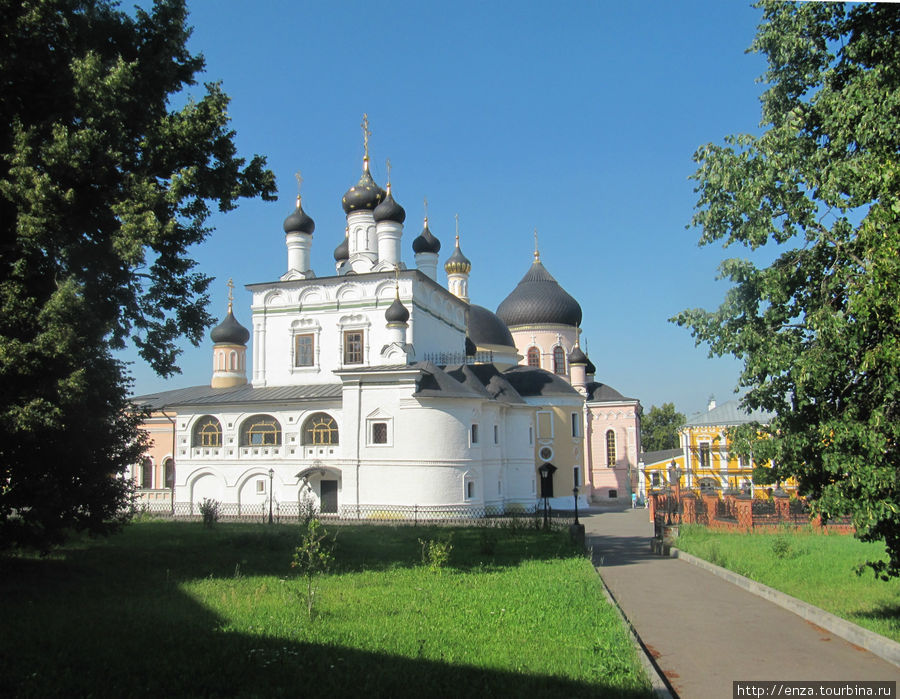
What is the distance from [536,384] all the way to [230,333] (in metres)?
15.9

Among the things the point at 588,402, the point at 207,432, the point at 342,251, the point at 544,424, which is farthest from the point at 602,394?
the point at 207,432

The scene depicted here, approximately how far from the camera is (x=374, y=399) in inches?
1056

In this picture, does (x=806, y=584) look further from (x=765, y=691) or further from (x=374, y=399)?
(x=374, y=399)

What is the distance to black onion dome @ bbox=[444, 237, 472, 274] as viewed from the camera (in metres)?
42.4

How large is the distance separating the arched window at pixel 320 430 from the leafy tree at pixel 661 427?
5247 cm

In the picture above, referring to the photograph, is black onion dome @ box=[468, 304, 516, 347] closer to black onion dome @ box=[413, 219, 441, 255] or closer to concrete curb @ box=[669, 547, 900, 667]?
black onion dome @ box=[413, 219, 441, 255]

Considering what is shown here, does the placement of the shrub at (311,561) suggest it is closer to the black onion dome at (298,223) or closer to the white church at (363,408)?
the white church at (363,408)

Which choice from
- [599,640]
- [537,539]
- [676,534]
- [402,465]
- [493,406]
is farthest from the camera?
[493,406]

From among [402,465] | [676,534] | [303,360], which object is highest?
[303,360]

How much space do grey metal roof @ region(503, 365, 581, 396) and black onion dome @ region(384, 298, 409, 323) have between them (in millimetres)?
8443

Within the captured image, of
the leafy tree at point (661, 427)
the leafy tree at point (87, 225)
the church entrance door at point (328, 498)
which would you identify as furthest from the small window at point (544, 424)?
the leafy tree at point (661, 427)

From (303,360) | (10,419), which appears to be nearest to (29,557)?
(10,419)

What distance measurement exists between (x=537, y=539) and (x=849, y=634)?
34.5 feet

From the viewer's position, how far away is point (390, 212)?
30.4 m
